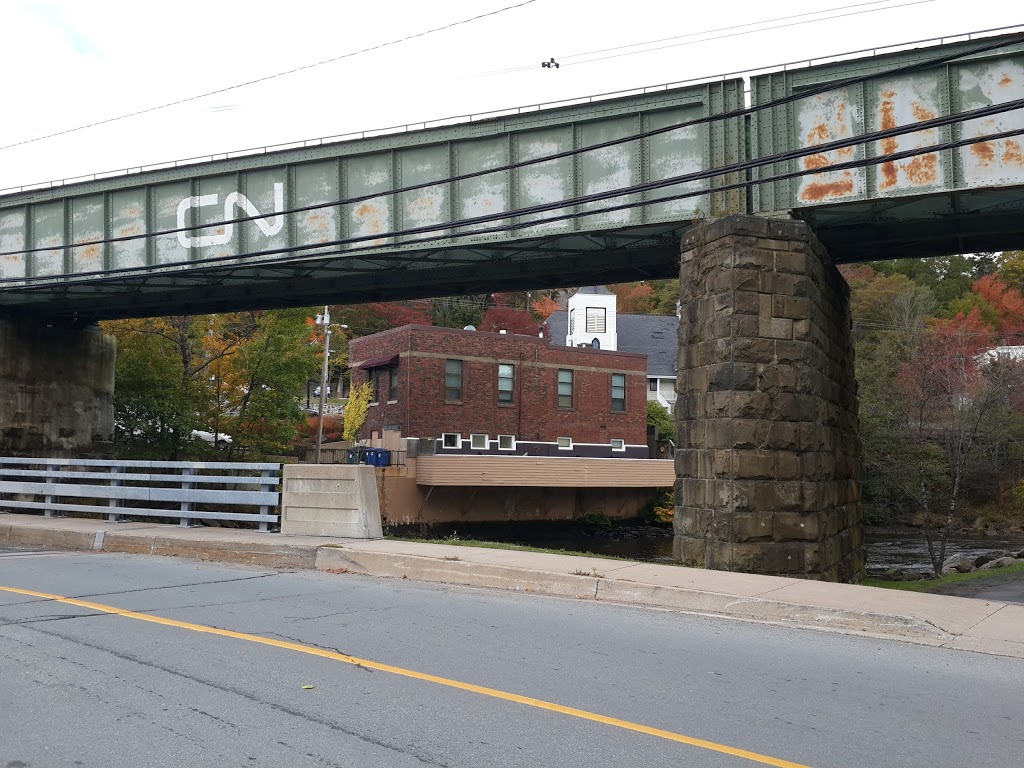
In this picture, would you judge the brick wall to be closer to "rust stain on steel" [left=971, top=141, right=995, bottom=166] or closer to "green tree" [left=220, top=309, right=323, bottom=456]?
"green tree" [left=220, top=309, right=323, bottom=456]

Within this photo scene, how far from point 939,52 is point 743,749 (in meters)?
13.1

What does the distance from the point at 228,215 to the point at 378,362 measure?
21980 mm

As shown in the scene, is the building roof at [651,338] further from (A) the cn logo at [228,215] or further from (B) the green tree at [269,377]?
(A) the cn logo at [228,215]

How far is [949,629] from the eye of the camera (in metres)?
8.55

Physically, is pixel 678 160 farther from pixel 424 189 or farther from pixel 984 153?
pixel 424 189

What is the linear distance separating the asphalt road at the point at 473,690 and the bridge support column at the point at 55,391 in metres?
19.9

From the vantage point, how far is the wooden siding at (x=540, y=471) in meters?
39.8

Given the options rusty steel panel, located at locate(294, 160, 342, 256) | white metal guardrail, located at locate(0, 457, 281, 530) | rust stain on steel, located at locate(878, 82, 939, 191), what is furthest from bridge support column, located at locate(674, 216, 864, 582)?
rusty steel panel, located at locate(294, 160, 342, 256)

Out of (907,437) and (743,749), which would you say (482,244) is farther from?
(907,437)

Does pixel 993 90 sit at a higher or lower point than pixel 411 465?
higher

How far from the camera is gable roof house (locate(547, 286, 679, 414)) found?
6141 cm

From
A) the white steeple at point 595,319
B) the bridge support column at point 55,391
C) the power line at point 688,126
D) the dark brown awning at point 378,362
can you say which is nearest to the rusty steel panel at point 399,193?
the power line at point 688,126

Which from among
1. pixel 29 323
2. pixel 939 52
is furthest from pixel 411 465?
pixel 939 52

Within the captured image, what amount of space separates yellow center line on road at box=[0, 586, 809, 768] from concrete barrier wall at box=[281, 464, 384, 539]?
5007 mm
